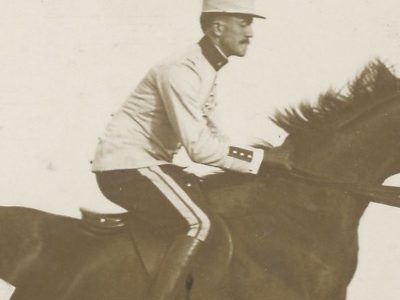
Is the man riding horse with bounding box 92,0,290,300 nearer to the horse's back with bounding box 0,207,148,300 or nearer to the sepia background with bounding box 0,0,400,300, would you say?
the horse's back with bounding box 0,207,148,300

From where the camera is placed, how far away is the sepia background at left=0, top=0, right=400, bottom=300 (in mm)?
4035

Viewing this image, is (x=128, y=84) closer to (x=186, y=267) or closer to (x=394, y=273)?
(x=186, y=267)

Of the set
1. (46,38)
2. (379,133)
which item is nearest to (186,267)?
(379,133)

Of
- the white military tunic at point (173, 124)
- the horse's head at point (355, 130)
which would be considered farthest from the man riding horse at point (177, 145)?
the horse's head at point (355, 130)

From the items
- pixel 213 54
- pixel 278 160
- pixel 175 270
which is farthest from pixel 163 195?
pixel 213 54

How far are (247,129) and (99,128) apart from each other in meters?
0.91

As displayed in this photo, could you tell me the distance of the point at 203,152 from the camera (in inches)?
124

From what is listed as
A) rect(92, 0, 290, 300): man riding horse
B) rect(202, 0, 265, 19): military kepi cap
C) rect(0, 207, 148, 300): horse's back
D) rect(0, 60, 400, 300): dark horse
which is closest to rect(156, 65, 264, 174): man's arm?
rect(92, 0, 290, 300): man riding horse

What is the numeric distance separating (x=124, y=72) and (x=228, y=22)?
3.31 ft

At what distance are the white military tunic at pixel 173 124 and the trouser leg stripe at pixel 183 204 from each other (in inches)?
4.3

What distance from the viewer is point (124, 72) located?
411 centimetres

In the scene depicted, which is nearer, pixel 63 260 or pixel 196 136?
pixel 196 136

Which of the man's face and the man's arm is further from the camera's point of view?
the man's face

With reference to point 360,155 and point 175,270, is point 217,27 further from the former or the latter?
point 175,270
